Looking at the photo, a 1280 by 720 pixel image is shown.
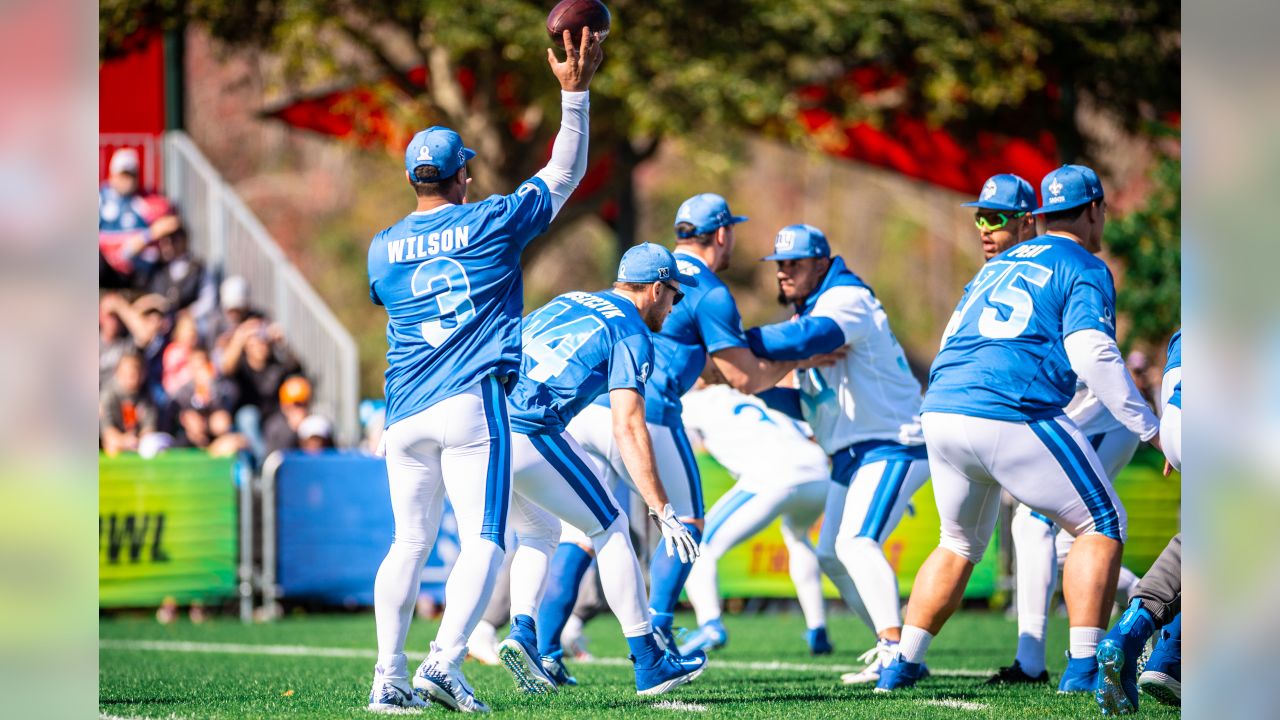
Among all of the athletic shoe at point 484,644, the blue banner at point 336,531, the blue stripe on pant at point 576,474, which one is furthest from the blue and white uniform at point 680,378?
the blue banner at point 336,531

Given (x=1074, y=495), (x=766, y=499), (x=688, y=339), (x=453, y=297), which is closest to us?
(x=453, y=297)

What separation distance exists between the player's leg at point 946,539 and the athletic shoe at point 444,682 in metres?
2.00

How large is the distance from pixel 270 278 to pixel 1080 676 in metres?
12.6

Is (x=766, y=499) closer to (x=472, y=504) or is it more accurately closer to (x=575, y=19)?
(x=472, y=504)

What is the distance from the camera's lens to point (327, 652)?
9203 mm

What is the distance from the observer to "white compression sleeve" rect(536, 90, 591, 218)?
5926mm

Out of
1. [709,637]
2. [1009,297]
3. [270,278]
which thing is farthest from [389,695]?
[270,278]

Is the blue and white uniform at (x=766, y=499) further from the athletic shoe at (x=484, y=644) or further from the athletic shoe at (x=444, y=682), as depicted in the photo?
the athletic shoe at (x=444, y=682)

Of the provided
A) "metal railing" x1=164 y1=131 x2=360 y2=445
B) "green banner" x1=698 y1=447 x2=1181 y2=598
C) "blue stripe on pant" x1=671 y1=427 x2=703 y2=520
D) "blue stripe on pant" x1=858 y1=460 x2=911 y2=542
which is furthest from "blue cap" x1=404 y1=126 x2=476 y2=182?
"metal railing" x1=164 y1=131 x2=360 y2=445

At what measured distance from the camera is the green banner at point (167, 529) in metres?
11.8

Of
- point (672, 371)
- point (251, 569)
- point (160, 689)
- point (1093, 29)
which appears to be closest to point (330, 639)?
point (251, 569)

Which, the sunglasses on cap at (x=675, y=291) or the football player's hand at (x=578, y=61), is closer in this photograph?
the football player's hand at (x=578, y=61)

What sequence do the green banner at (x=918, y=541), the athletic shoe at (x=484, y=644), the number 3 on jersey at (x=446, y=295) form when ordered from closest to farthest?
Answer: the number 3 on jersey at (x=446, y=295), the athletic shoe at (x=484, y=644), the green banner at (x=918, y=541)
